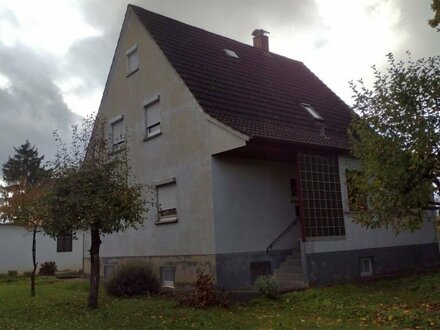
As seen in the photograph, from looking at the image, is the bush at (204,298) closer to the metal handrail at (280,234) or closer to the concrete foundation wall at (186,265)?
the concrete foundation wall at (186,265)

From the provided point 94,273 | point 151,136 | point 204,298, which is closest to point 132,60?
point 151,136

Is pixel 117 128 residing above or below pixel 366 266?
above

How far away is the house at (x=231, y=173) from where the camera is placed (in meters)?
13.6

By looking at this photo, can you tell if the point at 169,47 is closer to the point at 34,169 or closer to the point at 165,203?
the point at 165,203

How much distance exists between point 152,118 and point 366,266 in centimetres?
920

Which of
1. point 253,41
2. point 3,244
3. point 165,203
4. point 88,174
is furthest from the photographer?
point 3,244

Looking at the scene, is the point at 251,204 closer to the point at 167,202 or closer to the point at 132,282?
the point at 167,202

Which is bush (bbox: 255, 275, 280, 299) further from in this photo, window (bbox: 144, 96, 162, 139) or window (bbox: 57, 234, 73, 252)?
window (bbox: 57, 234, 73, 252)

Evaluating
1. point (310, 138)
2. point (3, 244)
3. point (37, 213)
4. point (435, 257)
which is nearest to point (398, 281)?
point (310, 138)

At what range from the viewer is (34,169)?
65250 mm

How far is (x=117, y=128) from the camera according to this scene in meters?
19.2

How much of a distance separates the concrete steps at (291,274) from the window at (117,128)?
8.09 m

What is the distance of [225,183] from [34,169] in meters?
57.8

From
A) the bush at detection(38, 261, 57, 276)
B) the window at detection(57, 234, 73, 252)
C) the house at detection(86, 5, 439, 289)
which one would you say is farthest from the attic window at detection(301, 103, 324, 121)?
the window at detection(57, 234, 73, 252)
